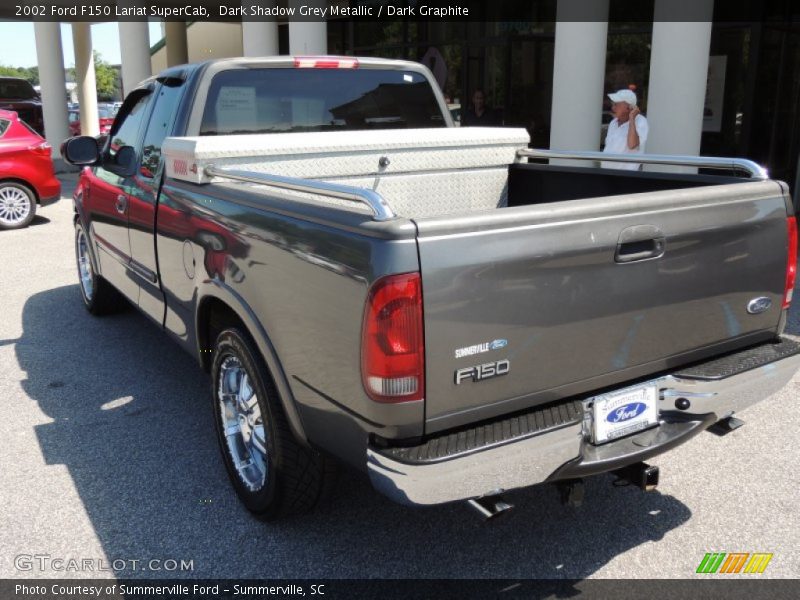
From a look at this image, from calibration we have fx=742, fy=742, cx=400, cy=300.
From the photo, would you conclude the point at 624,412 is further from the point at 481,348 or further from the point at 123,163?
the point at 123,163

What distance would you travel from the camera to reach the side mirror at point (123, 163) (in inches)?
180

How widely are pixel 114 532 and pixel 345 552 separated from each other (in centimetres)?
102

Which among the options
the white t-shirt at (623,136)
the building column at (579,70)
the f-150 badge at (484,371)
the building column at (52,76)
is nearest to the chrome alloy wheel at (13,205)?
the building column at (579,70)

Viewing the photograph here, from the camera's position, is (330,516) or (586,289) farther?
(330,516)

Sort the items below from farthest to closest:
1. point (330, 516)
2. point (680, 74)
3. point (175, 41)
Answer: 1. point (175, 41)
2. point (680, 74)
3. point (330, 516)

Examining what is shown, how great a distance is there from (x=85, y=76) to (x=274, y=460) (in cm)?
2169

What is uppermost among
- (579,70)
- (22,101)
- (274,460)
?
(579,70)

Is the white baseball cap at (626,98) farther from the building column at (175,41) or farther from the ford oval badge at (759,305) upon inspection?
the building column at (175,41)

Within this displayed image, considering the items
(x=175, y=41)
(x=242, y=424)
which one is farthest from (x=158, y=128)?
(x=175, y=41)

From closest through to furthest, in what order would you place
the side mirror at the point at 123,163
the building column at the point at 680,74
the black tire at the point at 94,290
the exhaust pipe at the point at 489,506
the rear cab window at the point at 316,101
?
the exhaust pipe at the point at 489,506 → the rear cab window at the point at 316,101 → the side mirror at the point at 123,163 → the black tire at the point at 94,290 → the building column at the point at 680,74

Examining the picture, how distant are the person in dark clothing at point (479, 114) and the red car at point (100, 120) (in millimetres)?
12560

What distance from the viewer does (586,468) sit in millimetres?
2580

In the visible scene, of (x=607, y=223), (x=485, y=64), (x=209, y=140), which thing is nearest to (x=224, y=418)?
(x=209, y=140)

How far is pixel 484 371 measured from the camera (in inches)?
94.0
